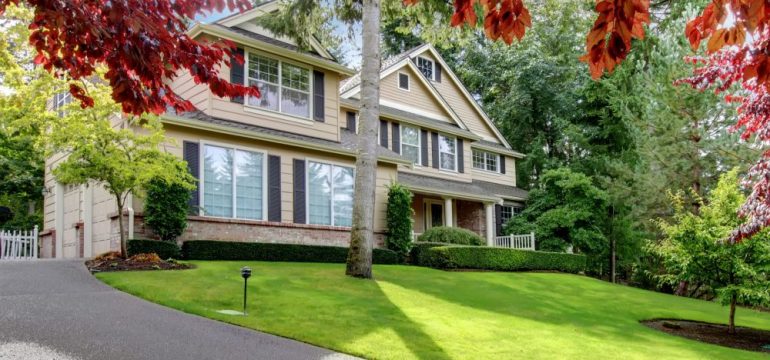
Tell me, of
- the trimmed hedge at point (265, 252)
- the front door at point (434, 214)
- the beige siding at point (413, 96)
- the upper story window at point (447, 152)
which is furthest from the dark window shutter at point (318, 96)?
the front door at point (434, 214)

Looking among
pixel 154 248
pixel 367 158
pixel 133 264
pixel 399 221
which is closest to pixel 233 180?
pixel 154 248

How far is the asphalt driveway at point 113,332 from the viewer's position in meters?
5.85

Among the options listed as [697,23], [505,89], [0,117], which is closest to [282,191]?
[0,117]

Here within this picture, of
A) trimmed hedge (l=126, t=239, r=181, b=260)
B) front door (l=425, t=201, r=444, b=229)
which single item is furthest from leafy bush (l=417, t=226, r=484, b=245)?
trimmed hedge (l=126, t=239, r=181, b=260)

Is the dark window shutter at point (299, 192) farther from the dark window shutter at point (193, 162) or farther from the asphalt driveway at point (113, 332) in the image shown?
the asphalt driveway at point (113, 332)

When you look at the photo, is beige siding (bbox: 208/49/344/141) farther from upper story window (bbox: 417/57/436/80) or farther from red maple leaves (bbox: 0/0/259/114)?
red maple leaves (bbox: 0/0/259/114)

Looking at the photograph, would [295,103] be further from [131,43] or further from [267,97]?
[131,43]

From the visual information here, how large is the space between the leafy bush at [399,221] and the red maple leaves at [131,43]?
12416 mm

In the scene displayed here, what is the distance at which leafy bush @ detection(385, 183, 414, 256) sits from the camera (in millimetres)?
18000

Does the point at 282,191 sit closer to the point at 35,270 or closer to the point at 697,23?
the point at 35,270

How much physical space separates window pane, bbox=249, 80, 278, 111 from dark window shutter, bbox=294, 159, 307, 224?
1.61m

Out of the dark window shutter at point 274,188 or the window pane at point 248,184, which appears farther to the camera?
the dark window shutter at point 274,188

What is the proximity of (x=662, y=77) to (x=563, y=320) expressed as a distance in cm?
1187

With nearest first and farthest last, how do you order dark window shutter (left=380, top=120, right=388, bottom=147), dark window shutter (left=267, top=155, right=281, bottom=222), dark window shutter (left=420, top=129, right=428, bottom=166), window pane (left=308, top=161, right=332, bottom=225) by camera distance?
dark window shutter (left=267, top=155, right=281, bottom=222)
window pane (left=308, top=161, right=332, bottom=225)
dark window shutter (left=380, top=120, right=388, bottom=147)
dark window shutter (left=420, top=129, right=428, bottom=166)
